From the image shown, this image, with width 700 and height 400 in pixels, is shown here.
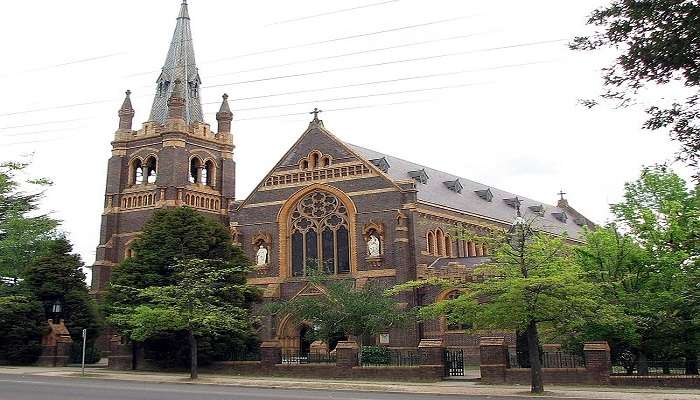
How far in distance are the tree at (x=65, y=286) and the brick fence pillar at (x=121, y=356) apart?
246 inches

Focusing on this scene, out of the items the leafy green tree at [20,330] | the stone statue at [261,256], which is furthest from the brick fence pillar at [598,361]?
the leafy green tree at [20,330]

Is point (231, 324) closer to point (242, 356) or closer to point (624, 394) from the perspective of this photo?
point (242, 356)

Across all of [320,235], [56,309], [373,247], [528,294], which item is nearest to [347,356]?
[528,294]

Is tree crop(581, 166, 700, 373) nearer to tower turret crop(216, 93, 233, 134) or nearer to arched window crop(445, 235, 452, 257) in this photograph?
arched window crop(445, 235, 452, 257)

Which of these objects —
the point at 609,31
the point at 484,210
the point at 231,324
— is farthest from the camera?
the point at 484,210

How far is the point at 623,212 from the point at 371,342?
52.1 feet

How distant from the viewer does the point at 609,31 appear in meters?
11.0

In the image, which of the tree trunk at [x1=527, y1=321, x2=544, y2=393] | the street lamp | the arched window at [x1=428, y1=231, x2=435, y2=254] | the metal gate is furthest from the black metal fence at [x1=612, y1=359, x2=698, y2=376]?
the street lamp

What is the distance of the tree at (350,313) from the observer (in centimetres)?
3325

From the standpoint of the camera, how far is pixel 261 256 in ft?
149

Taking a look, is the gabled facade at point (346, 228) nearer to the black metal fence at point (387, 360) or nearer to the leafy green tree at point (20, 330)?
the black metal fence at point (387, 360)

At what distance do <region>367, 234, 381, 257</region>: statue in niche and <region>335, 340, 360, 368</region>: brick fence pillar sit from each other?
12.6m

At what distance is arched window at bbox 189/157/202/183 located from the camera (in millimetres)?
52625

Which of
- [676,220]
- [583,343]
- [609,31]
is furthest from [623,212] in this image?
[609,31]
